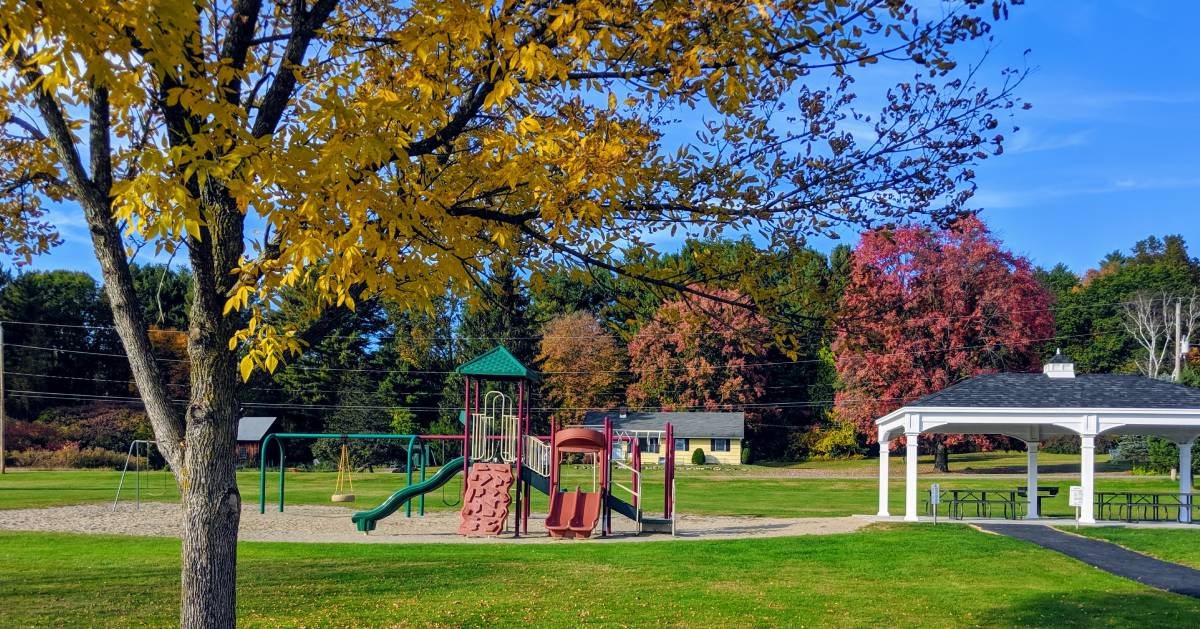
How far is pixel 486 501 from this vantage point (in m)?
19.9

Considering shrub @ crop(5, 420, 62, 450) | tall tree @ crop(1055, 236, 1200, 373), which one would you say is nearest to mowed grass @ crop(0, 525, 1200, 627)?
shrub @ crop(5, 420, 62, 450)

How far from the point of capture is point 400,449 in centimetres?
5341

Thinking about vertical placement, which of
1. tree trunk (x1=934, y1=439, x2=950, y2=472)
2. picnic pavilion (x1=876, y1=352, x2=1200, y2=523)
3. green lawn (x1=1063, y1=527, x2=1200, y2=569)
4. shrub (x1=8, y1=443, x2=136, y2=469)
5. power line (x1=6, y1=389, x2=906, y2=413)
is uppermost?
picnic pavilion (x1=876, y1=352, x2=1200, y2=523)

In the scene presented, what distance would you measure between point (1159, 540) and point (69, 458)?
153 feet

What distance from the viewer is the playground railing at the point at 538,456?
2147cm

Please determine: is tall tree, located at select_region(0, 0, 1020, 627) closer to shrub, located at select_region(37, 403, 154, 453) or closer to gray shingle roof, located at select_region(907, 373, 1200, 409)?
gray shingle roof, located at select_region(907, 373, 1200, 409)

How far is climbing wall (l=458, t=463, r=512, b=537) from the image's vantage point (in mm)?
19750

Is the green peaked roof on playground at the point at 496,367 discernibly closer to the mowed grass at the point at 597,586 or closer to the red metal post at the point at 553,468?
the red metal post at the point at 553,468

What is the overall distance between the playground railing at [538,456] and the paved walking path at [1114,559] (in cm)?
929

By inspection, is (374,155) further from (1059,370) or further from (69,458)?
(69,458)

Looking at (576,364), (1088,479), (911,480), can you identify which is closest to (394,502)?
(911,480)

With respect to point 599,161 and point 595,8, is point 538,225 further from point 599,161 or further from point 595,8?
point 595,8

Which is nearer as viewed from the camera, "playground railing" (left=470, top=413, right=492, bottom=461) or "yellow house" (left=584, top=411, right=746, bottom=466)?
"playground railing" (left=470, top=413, right=492, bottom=461)

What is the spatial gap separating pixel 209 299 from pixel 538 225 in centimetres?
216
